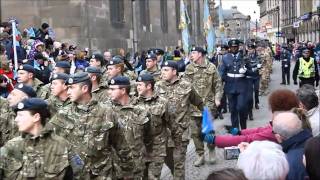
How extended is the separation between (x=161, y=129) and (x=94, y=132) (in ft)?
6.62

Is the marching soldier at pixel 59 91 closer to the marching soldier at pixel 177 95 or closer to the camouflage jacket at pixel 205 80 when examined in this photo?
the marching soldier at pixel 177 95

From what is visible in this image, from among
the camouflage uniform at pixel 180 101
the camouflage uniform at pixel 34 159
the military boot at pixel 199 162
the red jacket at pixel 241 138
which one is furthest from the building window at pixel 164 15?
the camouflage uniform at pixel 34 159

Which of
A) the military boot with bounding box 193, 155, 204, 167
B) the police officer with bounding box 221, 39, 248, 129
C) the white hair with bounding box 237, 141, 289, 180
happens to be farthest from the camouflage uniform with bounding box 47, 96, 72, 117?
the police officer with bounding box 221, 39, 248, 129

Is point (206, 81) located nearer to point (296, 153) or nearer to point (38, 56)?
point (38, 56)

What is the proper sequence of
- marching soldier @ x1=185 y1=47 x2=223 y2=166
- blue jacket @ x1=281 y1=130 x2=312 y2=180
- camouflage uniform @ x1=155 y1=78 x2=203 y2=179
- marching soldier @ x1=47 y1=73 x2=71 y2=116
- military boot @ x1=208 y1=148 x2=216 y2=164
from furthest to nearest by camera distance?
marching soldier @ x1=185 y1=47 x2=223 y2=166 < military boot @ x1=208 y1=148 x2=216 y2=164 < camouflage uniform @ x1=155 y1=78 x2=203 y2=179 < marching soldier @ x1=47 y1=73 x2=71 y2=116 < blue jacket @ x1=281 y1=130 x2=312 y2=180

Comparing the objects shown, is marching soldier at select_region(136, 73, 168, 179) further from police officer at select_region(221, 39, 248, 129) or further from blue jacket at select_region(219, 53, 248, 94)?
blue jacket at select_region(219, 53, 248, 94)

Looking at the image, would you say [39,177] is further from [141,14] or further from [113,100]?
[141,14]

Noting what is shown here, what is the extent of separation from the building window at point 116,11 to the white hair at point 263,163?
1781cm

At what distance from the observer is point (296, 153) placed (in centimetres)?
433

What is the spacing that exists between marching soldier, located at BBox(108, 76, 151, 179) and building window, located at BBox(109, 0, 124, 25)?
14.2 m

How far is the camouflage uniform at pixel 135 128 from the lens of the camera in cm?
687

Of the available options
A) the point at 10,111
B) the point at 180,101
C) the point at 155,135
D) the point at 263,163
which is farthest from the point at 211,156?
the point at 263,163

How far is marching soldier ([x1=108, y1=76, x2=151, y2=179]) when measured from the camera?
22.4 feet

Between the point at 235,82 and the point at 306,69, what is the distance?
15.1ft
